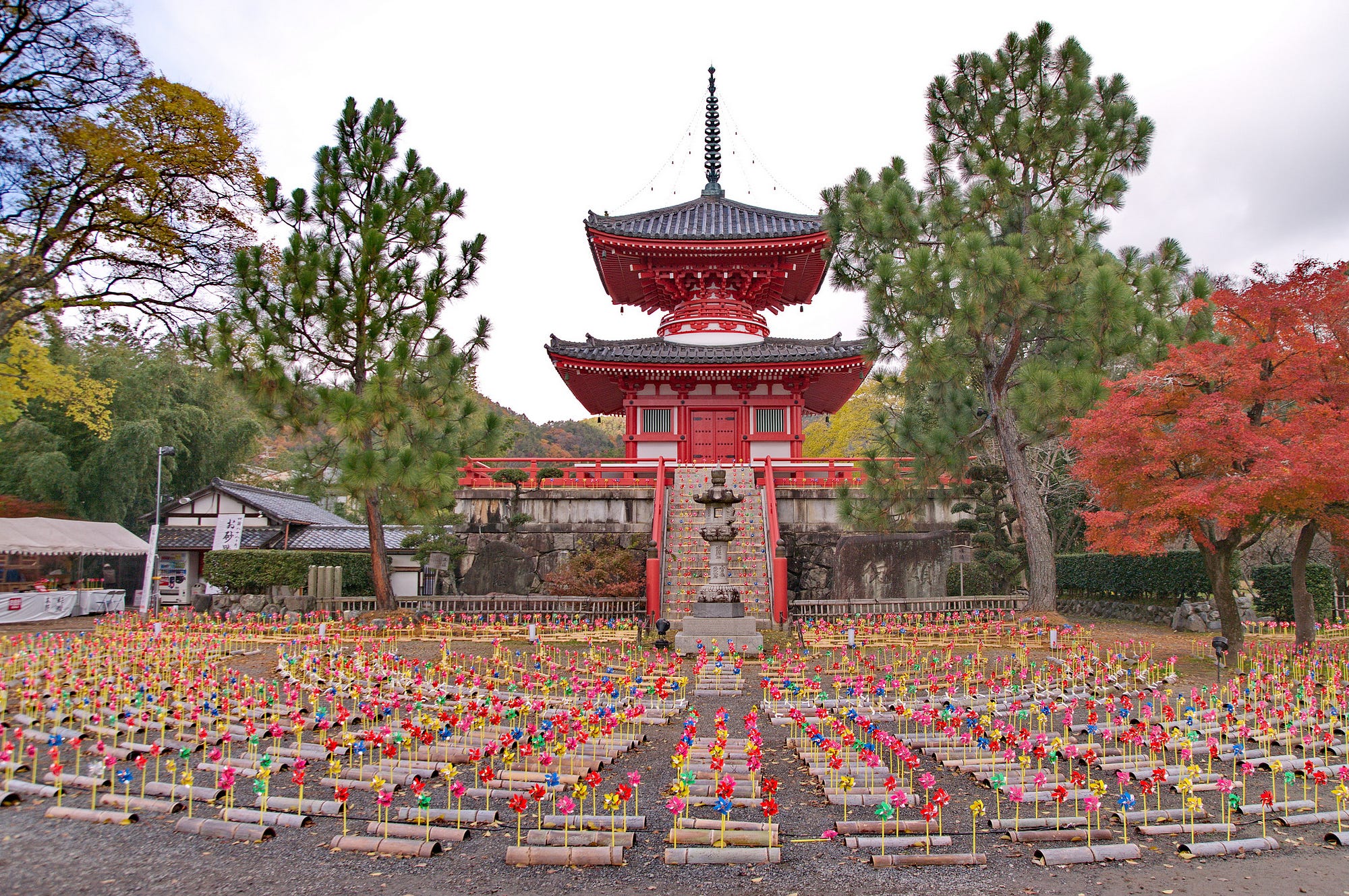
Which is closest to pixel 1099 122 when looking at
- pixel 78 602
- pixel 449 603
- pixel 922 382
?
pixel 922 382

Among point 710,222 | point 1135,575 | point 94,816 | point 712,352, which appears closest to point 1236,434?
point 1135,575

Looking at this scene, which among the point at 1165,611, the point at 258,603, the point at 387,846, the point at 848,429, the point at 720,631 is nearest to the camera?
the point at 387,846

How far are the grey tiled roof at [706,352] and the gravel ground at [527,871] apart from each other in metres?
16.8

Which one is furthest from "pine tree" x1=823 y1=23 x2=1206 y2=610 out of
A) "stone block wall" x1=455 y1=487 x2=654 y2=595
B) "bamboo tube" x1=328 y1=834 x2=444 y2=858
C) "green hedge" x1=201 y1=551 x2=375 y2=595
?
"green hedge" x1=201 y1=551 x2=375 y2=595

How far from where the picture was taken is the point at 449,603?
1667 centimetres

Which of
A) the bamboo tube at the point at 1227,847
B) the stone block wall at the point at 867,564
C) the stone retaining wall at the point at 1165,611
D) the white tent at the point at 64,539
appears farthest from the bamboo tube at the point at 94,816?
the white tent at the point at 64,539

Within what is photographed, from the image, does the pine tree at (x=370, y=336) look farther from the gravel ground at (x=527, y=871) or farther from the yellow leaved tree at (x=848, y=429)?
the yellow leaved tree at (x=848, y=429)

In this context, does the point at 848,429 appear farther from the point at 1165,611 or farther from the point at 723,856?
the point at 723,856

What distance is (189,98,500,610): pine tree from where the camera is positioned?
49.9ft

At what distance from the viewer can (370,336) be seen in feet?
52.3

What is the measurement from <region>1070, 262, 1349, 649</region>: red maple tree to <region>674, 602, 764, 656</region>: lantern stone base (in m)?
5.67

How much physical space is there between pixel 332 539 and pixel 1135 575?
2327 cm

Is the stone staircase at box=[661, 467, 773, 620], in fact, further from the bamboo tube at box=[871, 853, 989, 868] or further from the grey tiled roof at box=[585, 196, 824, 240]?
the bamboo tube at box=[871, 853, 989, 868]

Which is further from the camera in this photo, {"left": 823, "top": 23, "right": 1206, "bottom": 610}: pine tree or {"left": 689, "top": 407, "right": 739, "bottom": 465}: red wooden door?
{"left": 689, "top": 407, "right": 739, "bottom": 465}: red wooden door
